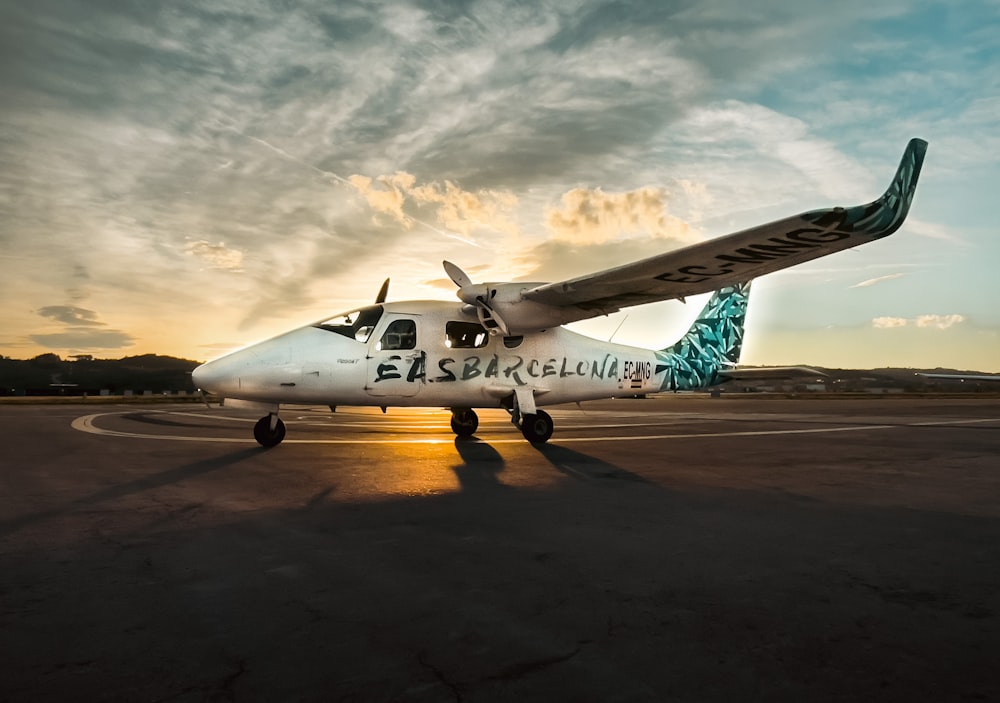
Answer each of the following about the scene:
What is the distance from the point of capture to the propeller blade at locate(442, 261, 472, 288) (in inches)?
507

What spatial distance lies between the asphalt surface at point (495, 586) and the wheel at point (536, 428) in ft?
13.8

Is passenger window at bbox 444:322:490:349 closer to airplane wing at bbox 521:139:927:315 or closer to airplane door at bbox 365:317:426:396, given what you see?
airplane door at bbox 365:317:426:396

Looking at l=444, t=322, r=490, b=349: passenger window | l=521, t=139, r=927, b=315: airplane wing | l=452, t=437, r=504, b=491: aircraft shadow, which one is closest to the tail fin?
l=521, t=139, r=927, b=315: airplane wing

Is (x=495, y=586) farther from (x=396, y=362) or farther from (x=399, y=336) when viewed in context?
(x=399, y=336)

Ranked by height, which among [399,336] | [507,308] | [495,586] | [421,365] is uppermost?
[507,308]

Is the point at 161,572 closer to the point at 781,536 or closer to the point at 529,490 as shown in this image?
the point at 529,490

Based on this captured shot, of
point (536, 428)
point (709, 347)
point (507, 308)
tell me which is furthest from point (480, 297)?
point (709, 347)

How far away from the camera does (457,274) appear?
42.4 ft

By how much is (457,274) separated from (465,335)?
126cm

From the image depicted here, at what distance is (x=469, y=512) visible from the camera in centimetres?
596

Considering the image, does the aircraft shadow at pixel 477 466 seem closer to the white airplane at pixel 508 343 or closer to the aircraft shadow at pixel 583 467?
the aircraft shadow at pixel 583 467

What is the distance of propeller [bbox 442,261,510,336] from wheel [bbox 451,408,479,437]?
7.57 feet

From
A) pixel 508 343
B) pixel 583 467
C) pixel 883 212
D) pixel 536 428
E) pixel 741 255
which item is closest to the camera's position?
pixel 883 212

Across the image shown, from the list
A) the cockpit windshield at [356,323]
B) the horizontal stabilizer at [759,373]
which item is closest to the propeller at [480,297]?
the cockpit windshield at [356,323]
